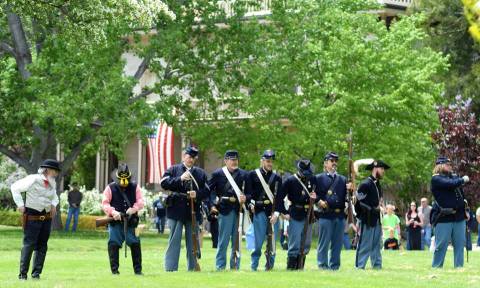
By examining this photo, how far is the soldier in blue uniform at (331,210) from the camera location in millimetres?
21734

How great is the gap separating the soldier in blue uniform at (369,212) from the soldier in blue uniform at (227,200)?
2110 mm

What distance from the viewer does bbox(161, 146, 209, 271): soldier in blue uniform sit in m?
20.8

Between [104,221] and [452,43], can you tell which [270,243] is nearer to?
[104,221]

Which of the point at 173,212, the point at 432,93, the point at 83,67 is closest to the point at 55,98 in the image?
the point at 83,67

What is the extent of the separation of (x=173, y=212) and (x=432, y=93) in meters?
25.7

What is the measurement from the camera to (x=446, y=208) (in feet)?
72.8

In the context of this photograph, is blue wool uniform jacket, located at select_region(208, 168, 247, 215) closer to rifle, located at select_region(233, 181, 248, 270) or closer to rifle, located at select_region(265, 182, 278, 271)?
rifle, located at select_region(233, 181, 248, 270)

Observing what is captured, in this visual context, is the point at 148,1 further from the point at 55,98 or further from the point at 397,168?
the point at 397,168

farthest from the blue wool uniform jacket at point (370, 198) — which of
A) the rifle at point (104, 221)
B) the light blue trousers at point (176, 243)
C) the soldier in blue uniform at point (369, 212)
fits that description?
the rifle at point (104, 221)

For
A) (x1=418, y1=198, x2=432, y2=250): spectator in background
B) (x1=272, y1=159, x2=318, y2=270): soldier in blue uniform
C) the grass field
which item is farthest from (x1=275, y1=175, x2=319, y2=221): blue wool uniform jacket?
(x1=418, y1=198, x2=432, y2=250): spectator in background

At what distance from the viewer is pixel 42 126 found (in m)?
42.8

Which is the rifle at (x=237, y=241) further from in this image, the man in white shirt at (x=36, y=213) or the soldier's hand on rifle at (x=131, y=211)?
the man in white shirt at (x=36, y=213)

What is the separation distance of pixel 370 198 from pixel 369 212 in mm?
250

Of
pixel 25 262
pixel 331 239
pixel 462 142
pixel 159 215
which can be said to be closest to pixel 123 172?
pixel 25 262
